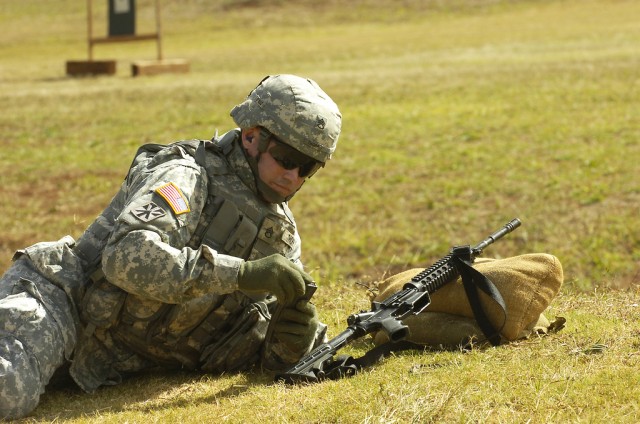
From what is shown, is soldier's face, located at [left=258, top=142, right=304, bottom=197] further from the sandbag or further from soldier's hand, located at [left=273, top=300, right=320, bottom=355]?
the sandbag

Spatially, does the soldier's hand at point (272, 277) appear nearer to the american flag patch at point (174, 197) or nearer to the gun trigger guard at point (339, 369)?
the american flag patch at point (174, 197)

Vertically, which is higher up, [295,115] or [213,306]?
[295,115]

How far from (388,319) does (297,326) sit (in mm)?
448

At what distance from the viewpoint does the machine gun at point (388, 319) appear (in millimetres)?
5062

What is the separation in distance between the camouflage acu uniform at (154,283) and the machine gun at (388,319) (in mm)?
286

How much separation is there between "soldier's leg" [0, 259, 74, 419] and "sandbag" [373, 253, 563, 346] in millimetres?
1812

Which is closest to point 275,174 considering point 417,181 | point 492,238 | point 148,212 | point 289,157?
point 289,157

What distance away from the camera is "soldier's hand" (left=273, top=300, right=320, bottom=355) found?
5.15 meters

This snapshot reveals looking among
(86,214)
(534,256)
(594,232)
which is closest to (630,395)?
(534,256)

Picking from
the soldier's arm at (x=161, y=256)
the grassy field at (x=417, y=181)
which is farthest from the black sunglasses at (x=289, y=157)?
the grassy field at (x=417, y=181)

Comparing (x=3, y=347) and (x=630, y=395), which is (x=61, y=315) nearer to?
(x=3, y=347)

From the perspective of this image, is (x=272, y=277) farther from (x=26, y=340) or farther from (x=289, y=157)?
(x=26, y=340)

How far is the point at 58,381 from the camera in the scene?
5426 mm

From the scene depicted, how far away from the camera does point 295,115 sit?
16.8 feet
